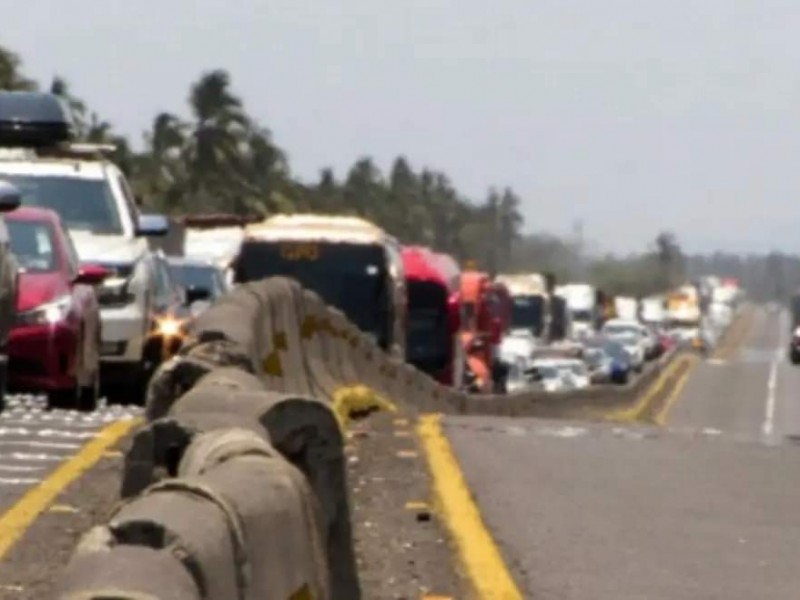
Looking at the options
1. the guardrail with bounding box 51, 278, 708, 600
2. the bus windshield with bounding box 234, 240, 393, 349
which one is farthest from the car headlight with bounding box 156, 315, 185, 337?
the bus windshield with bounding box 234, 240, 393, 349

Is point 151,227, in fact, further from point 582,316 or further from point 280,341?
point 582,316

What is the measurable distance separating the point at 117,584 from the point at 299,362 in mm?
15741

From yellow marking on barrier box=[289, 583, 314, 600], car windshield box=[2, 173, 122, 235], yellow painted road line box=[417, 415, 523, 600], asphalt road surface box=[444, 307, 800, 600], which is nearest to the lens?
yellow marking on barrier box=[289, 583, 314, 600]

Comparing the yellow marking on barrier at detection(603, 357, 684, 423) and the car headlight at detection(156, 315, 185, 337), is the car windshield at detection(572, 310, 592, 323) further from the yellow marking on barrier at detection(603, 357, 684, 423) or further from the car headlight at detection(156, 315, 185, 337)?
the car headlight at detection(156, 315, 185, 337)

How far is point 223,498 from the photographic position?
5.45 metres

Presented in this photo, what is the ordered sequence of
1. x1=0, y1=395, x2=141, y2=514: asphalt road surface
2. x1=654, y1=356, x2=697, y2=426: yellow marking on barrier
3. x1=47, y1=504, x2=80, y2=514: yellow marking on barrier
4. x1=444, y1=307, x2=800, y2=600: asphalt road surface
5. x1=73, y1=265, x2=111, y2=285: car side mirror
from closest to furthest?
1. x1=444, y1=307, x2=800, y2=600: asphalt road surface
2. x1=47, y1=504, x2=80, y2=514: yellow marking on barrier
3. x1=0, y1=395, x2=141, y2=514: asphalt road surface
4. x1=73, y1=265, x2=111, y2=285: car side mirror
5. x1=654, y1=356, x2=697, y2=426: yellow marking on barrier

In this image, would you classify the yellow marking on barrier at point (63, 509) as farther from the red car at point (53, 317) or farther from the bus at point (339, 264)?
the bus at point (339, 264)

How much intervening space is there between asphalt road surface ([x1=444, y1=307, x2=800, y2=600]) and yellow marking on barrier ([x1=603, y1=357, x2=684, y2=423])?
34.5 feet

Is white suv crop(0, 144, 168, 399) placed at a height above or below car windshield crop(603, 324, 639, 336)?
above

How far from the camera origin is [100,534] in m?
4.77

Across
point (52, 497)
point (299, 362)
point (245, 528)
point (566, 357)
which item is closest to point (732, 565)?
point (52, 497)

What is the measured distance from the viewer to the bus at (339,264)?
127 feet

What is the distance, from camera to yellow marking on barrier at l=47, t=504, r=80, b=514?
40.5 ft

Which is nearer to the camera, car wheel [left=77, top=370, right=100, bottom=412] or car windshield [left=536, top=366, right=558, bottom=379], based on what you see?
car wheel [left=77, top=370, right=100, bottom=412]
